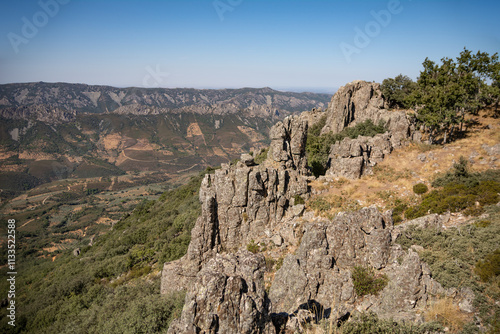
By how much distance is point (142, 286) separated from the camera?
2752cm

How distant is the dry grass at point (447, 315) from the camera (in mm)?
12125

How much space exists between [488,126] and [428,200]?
2785 cm

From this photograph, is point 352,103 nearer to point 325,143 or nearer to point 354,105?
point 354,105

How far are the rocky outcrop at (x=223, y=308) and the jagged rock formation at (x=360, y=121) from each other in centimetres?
2725

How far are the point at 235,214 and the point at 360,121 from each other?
43.6 meters

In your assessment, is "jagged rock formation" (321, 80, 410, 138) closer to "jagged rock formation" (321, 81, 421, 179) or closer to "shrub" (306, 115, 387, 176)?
"jagged rock formation" (321, 81, 421, 179)

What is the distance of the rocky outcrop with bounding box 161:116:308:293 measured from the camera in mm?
25422

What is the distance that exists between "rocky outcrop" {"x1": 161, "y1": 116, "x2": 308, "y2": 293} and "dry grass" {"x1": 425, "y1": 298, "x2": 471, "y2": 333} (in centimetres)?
1449

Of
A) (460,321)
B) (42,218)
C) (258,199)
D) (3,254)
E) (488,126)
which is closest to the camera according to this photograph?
(460,321)

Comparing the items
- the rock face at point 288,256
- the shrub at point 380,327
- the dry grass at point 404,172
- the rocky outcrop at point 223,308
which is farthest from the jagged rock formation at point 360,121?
the rocky outcrop at point 223,308

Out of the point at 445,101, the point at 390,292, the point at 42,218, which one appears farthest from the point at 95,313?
the point at 42,218

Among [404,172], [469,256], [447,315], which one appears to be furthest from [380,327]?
[404,172]

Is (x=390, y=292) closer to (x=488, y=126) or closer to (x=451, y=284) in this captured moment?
(x=451, y=284)

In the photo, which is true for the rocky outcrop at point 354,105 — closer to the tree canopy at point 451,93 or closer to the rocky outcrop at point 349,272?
the tree canopy at point 451,93
